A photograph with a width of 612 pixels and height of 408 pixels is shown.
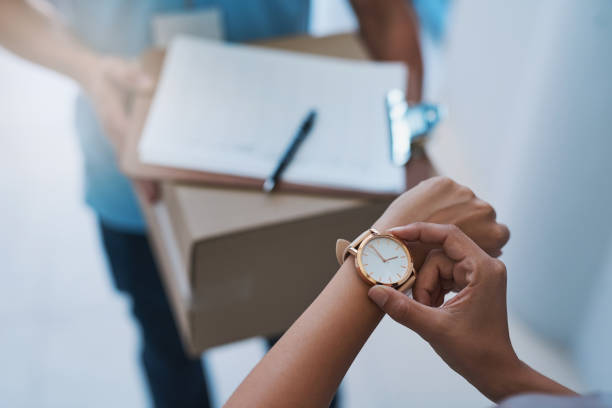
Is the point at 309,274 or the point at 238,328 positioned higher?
the point at 309,274

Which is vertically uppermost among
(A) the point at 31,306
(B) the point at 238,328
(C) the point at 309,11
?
(C) the point at 309,11

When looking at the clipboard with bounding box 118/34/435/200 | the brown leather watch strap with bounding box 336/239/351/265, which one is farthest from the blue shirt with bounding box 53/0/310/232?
the brown leather watch strap with bounding box 336/239/351/265

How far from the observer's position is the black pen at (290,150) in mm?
604

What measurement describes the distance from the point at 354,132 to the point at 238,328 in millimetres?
293

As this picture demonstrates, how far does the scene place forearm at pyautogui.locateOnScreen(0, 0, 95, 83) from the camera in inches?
29.7

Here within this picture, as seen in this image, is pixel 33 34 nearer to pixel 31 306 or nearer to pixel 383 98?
pixel 383 98

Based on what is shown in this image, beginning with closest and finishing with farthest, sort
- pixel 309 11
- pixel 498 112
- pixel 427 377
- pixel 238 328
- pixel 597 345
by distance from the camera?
pixel 427 377, pixel 597 345, pixel 238 328, pixel 309 11, pixel 498 112

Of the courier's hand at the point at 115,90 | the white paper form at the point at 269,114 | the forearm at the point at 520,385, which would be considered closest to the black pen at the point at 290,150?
the white paper form at the point at 269,114

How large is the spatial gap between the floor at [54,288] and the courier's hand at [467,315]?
14.0 inches

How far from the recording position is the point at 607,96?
2.05 feet

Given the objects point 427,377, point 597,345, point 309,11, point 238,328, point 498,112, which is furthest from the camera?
point 498,112

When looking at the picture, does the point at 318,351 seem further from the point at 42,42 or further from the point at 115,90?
the point at 42,42

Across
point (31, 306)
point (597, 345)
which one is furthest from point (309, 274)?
point (31, 306)

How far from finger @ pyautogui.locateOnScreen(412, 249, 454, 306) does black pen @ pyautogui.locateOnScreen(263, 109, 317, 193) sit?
24 cm
